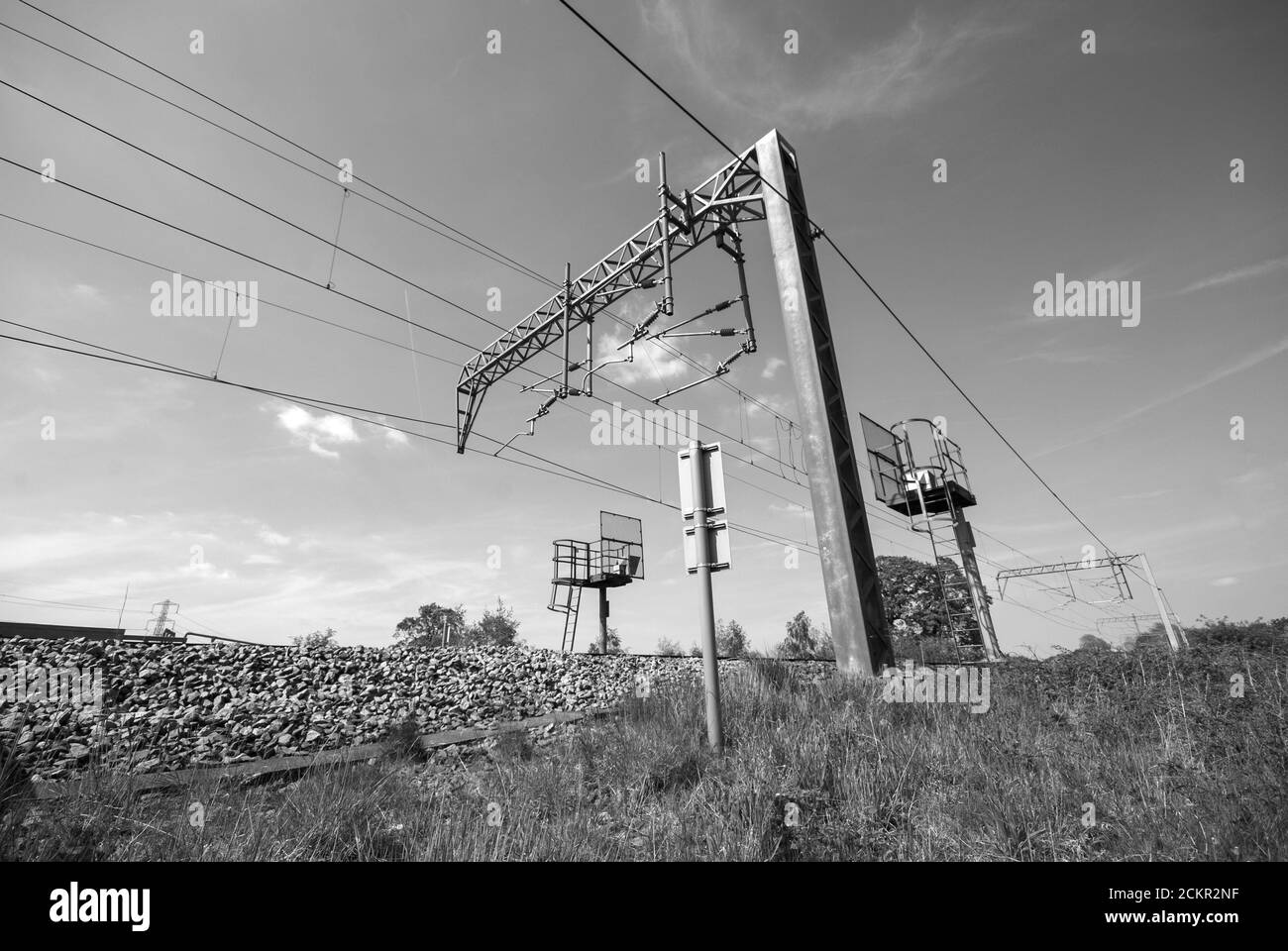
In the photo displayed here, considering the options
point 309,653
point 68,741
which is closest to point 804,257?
point 309,653

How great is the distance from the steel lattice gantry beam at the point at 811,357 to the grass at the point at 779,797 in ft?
7.36

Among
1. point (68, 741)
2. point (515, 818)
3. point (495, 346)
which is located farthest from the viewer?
point (495, 346)

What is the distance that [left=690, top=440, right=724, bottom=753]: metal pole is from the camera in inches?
171

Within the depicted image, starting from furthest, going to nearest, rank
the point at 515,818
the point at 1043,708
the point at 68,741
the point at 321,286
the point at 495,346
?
the point at 495,346 < the point at 321,286 < the point at 1043,708 < the point at 68,741 < the point at 515,818

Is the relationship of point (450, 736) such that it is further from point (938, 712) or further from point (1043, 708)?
point (1043, 708)

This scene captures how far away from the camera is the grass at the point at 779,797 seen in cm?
281

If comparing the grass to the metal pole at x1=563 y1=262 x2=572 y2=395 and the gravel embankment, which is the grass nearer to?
the gravel embankment

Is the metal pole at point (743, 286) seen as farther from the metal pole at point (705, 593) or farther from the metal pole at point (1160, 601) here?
the metal pole at point (1160, 601)

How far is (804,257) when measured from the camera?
30.6 feet

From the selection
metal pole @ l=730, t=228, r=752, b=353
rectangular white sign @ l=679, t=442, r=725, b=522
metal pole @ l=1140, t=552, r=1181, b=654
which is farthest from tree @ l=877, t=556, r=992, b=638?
rectangular white sign @ l=679, t=442, r=725, b=522

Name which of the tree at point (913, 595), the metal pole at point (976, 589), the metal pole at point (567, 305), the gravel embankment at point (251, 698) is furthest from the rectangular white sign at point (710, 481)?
the tree at point (913, 595)

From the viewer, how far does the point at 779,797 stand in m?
3.30

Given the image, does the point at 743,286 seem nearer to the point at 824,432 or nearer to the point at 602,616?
the point at 824,432
